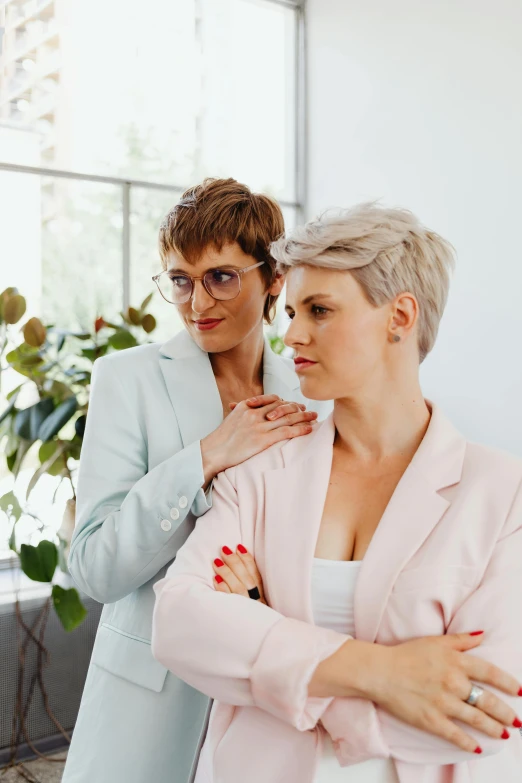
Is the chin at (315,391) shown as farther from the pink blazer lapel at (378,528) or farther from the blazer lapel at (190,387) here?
the blazer lapel at (190,387)

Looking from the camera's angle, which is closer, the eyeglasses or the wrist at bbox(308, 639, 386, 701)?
the wrist at bbox(308, 639, 386, 701)

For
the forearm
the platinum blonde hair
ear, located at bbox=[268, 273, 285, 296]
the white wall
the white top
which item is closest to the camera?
the white top

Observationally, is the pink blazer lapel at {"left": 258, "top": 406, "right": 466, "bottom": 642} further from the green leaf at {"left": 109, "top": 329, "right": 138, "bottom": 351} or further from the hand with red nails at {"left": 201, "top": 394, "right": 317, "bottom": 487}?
the green leaf at {"left": 109, "top": 329, "right": 138, "bottom": 351}

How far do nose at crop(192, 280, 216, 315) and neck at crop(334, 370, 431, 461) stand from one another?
357mm

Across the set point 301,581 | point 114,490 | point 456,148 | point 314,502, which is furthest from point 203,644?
point 456,148

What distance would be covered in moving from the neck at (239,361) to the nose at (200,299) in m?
0.19

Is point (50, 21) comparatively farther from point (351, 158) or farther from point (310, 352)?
point (310, 352)

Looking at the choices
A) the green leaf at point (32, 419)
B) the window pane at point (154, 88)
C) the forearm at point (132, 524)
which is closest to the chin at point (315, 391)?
the forearm at point (132, 524)

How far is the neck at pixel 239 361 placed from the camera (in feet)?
5.96

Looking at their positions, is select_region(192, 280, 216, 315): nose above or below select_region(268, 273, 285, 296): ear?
below

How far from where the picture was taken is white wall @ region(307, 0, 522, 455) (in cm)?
437

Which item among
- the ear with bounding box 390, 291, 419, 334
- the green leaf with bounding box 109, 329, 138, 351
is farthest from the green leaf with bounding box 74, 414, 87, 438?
the ear with bounding box 390, 291, 419, 334

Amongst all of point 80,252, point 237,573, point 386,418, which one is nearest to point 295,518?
point 237,573

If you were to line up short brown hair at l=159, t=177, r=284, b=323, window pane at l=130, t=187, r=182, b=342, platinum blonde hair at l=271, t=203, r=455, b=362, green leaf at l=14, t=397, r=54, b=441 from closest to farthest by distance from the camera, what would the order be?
platinum blonde hair at l=271, t=203, r=455, b=362 → short brown hair at l=159, t=177, r=284, b=323 → green leaf at l=14, t=397, r=54, b=441 → window pane at l=130, t=187, r=182, b=342
